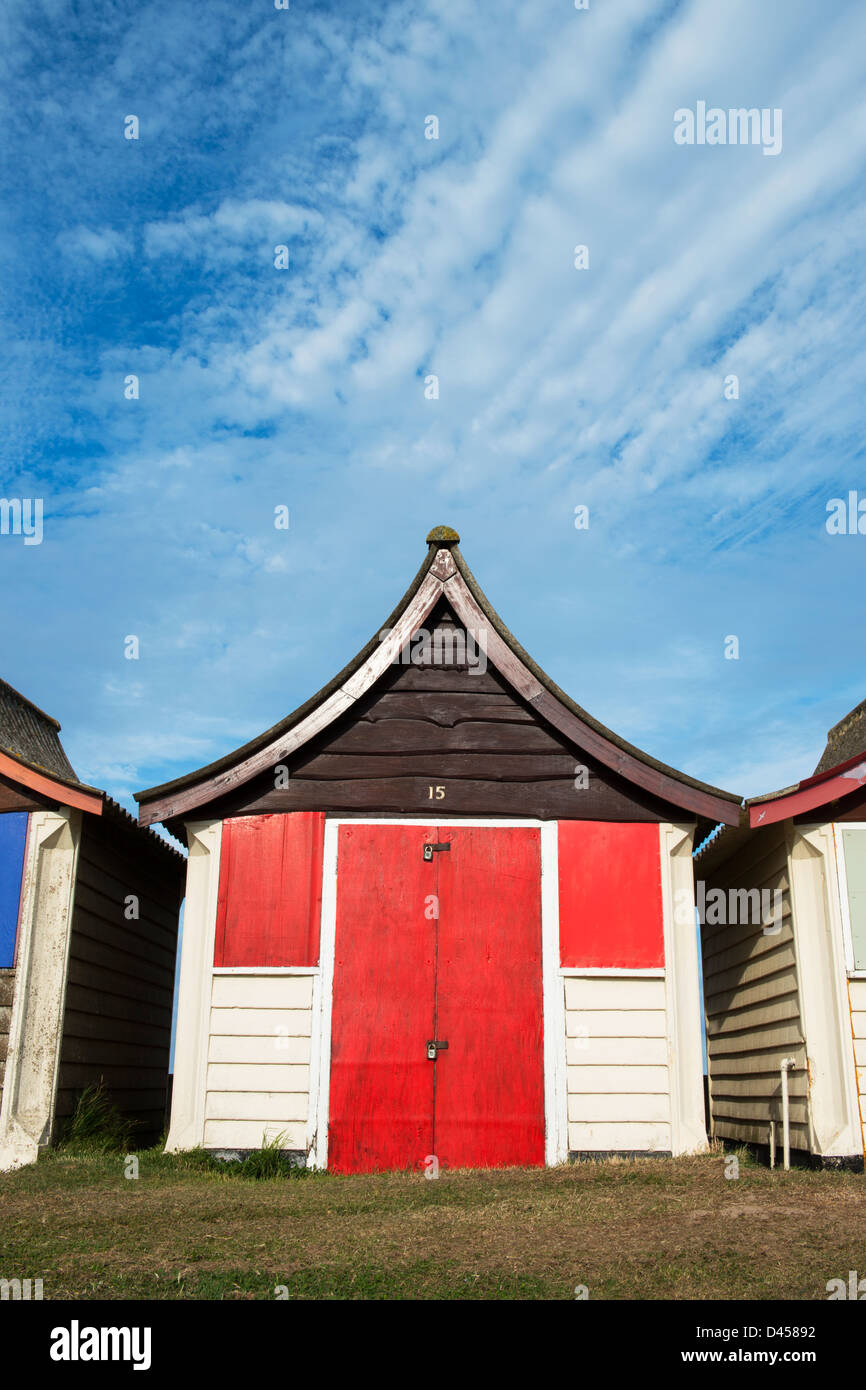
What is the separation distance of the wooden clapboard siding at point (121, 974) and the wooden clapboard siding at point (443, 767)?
84.3 inches

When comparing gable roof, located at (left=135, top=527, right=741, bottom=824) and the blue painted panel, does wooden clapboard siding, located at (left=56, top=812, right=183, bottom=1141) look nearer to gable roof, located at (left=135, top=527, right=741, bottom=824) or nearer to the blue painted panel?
the blue painted panel

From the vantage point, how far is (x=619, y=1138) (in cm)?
1016

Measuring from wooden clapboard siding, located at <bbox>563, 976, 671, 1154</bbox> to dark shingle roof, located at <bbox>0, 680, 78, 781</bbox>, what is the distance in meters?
7.14

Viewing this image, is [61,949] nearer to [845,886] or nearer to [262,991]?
[262,991]

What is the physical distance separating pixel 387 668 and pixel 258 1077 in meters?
4.15

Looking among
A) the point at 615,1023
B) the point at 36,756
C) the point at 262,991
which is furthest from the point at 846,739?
the point at 36,756

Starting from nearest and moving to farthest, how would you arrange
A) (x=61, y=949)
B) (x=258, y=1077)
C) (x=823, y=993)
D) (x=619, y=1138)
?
(x=619, y=1138), (x=258, y=1077), (x=823, y=993), (x=61, y=949)

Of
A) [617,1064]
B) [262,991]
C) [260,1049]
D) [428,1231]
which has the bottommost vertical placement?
[428,1231]

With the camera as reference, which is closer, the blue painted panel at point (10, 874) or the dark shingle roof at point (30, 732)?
the blue painted panel at point (10, 874)

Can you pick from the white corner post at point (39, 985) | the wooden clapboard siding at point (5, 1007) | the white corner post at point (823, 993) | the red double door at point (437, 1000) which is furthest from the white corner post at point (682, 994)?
the wooden clapboard siding at point (5, 1007)

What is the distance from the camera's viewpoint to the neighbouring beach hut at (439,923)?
1021 centimetres

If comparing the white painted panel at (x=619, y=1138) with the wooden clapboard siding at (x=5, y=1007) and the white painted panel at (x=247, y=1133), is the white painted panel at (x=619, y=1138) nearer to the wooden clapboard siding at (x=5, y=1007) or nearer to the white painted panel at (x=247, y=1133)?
the white painted panel at (x=247, y=1133)

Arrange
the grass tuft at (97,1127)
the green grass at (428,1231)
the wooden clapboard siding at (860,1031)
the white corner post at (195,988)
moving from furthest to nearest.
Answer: the grass tuft at (97,1127) < the white corner post at (195,988) < the wooden clapboard siding at (860,1031) < the green grass at (428,1231)

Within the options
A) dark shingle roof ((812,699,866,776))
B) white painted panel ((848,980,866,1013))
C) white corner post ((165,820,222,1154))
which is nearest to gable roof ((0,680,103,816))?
white corner post ((165,820,222,1154))
